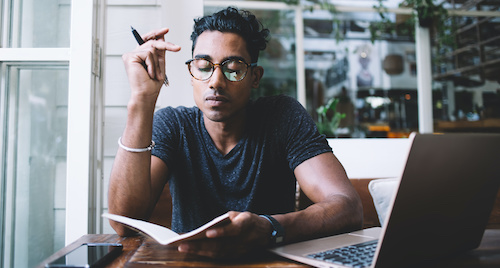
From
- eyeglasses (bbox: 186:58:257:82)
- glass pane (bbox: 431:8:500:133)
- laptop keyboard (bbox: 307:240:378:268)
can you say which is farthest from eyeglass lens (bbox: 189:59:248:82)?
glass pane (bbox: 431:8:500:133)

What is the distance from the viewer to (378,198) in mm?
1619

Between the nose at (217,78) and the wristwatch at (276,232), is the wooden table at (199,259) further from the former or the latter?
the nose at (217,78)

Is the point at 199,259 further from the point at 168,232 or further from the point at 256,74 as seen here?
the point at 256,74

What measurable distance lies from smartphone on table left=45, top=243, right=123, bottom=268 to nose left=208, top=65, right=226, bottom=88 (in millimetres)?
664

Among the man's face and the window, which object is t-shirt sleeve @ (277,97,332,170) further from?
the window

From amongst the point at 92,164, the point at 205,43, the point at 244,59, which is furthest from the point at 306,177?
the point at 92,164

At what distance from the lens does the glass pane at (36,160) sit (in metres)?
1.59

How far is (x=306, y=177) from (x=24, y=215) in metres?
1.25

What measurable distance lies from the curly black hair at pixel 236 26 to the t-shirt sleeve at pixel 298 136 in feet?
0.85

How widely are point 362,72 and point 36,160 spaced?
6899mm

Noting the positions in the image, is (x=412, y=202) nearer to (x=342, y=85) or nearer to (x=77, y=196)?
(x=77, y=196)

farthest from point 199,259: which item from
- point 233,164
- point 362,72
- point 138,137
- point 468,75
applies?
point 362,72

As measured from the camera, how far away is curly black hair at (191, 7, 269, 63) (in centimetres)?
140

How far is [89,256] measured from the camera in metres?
0.71
